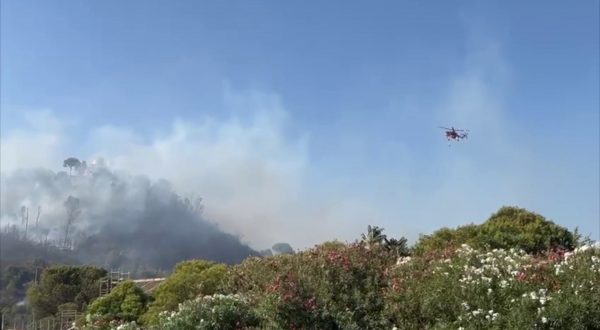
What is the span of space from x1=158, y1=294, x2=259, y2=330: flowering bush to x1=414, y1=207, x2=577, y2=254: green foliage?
49.4 feet

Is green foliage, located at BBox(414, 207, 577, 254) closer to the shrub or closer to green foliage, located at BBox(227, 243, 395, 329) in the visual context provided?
green foliage, located at BBox(227, 243, 395, 329)

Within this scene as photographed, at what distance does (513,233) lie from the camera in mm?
30406

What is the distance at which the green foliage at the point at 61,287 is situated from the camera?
2844 inches

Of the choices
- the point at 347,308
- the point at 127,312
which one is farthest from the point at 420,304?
the point at 127,312

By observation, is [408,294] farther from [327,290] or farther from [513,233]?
[513,233]

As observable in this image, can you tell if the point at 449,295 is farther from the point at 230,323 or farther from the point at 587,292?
the point at 230,323

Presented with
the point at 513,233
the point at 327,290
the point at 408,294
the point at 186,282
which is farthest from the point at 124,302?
the point at 408,294

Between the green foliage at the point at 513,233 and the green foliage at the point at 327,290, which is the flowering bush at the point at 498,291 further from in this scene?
the green foliage at the point at 513,233

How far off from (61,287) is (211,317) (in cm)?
6469

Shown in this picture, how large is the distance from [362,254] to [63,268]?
6693 centimetres

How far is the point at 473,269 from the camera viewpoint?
480 inches

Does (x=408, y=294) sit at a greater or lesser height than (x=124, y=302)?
lesser

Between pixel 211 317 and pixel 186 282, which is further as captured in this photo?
pixel 186 282

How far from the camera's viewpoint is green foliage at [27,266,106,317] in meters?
72.2
